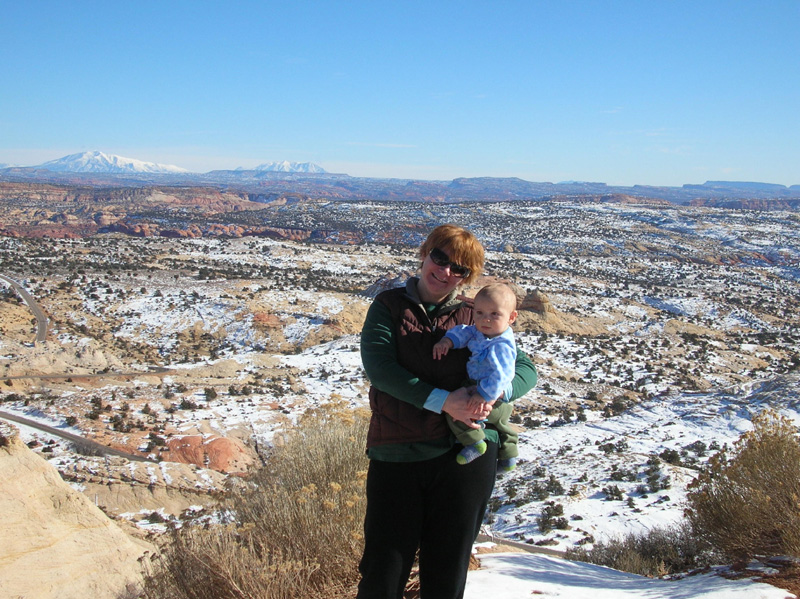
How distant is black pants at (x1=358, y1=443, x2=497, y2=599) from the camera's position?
6.95 ft

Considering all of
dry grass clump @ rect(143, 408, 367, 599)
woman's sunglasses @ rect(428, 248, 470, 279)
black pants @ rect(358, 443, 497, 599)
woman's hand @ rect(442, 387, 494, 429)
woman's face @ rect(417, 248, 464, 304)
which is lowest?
dry grass clump @ rect(143, 408, 367, 599)

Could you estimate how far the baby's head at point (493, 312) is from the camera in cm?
215

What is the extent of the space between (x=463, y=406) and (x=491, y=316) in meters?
0.41

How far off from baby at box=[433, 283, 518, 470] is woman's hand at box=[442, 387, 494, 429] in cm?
3

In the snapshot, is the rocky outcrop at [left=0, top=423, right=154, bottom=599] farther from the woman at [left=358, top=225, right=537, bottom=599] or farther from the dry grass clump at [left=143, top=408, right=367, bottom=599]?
the woman at [left=358, top=225, right=537, bottom=599]

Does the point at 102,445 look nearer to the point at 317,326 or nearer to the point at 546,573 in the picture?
the point at 546,573

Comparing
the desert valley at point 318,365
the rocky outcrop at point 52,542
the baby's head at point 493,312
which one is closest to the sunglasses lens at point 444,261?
the baby's head at point 493,312

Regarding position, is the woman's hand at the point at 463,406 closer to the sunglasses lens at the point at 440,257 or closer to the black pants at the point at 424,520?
the black pants at the point at 424,520

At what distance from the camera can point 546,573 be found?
3.84 metres

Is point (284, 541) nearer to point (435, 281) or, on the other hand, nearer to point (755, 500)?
point (435, 281)

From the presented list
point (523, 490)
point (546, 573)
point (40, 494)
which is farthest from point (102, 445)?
point (546, 573)

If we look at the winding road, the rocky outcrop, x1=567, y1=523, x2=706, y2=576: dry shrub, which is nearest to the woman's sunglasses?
x1=567, y1=523, x2=706, y2=576: dry shrub

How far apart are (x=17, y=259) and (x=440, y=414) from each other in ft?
126

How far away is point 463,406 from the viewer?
202cm
